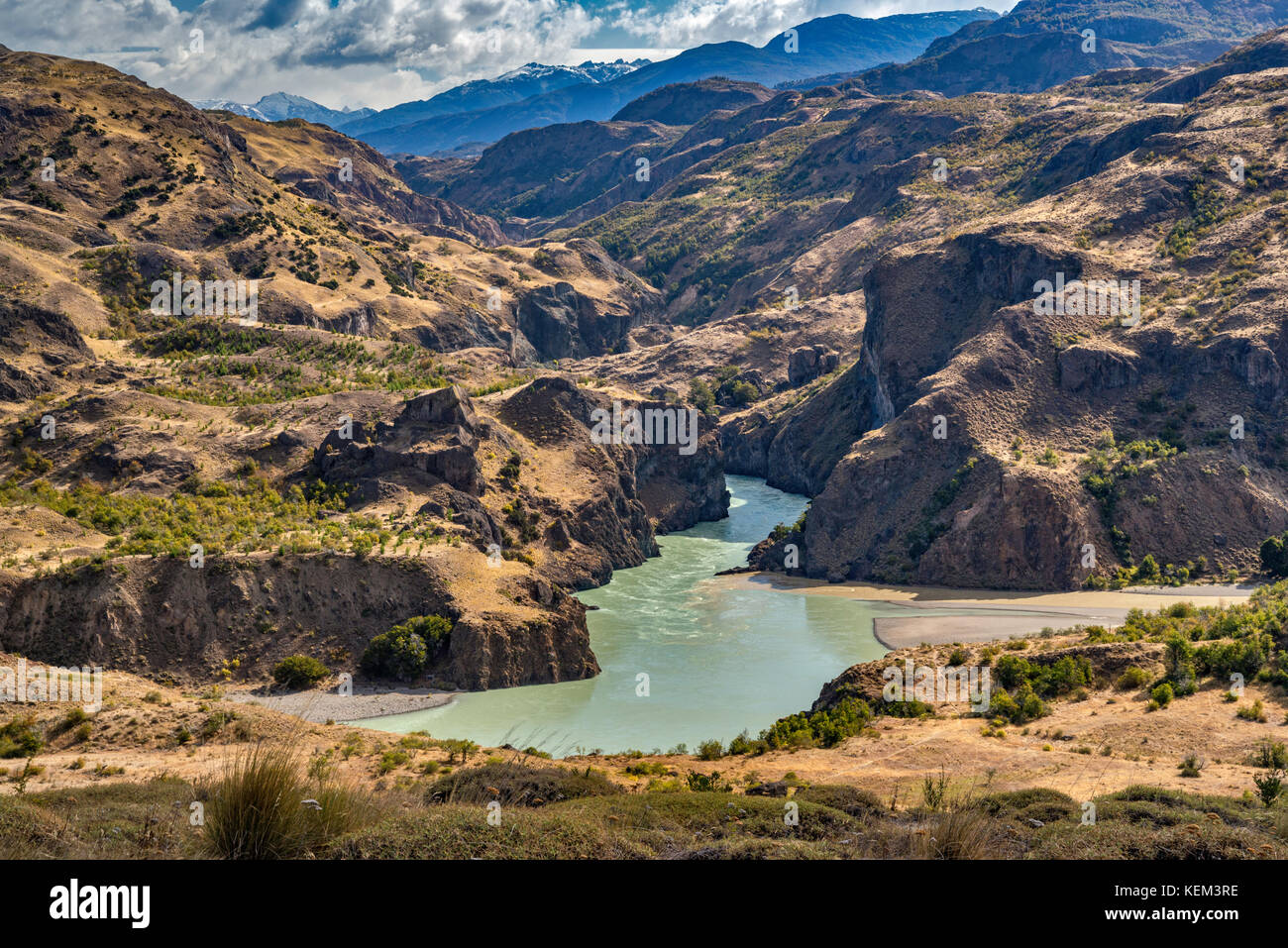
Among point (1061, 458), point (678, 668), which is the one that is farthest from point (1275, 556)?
point (678, 668)

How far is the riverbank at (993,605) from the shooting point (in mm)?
60812

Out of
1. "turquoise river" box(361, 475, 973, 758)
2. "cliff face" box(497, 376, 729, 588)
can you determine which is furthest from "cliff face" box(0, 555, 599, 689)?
"cliff face" box(497, 376, 729, 588)

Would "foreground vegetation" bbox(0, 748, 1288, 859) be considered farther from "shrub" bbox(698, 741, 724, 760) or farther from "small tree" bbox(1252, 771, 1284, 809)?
"shrub" bbox(698, 741, 724, 760)

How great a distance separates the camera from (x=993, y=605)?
68.2 meters

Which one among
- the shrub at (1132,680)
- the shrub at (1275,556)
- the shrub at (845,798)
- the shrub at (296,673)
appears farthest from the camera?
the shrub at (1275,556)

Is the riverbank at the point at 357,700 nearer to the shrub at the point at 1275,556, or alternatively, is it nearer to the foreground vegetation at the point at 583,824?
the foreground vegetation at the point at 583,824

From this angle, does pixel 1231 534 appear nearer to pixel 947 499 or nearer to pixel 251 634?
pixel 947 499

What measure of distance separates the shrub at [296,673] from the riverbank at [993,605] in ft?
99.9

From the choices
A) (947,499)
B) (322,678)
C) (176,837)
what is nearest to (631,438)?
(947,499)

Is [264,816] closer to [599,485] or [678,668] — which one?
[678,668]

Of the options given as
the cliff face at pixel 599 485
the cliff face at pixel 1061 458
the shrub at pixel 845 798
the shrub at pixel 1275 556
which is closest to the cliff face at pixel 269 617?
the cliff face at pixel 599 485

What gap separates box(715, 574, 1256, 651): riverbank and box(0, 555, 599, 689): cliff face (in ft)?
63.8

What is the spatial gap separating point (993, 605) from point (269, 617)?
139 feet

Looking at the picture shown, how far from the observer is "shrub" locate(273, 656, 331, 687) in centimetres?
4928
